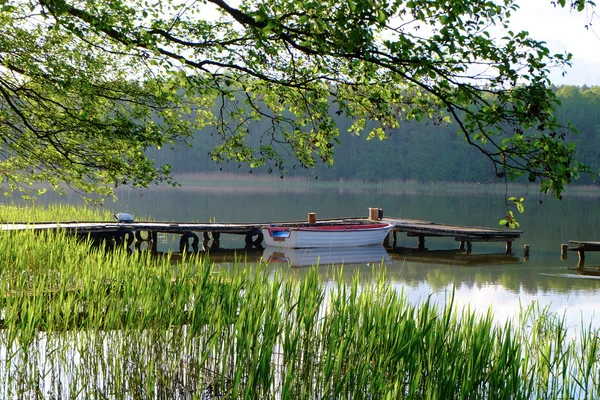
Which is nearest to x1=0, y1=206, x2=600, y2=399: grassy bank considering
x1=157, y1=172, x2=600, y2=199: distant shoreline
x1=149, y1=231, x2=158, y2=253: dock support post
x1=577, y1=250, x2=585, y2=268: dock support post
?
x1=577, y1=250, x2=585, y2=268: dock support post

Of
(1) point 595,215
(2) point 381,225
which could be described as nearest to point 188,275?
(2) point 381,225

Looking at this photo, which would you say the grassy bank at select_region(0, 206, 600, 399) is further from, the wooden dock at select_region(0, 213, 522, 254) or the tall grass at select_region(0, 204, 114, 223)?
the tall grass at select_region(0, 204, 114, 223)

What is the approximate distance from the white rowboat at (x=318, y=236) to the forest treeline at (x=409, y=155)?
71.8 m

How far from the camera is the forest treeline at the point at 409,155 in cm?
10312

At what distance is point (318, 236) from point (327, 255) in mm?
1336

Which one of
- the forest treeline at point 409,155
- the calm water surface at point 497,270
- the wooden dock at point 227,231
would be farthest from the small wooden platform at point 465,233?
the forest treeline at point 409,155

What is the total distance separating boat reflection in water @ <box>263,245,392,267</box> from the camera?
2316 centimetres

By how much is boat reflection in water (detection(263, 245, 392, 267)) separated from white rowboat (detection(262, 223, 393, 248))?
19 cm

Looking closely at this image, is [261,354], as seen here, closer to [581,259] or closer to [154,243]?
[581,259]

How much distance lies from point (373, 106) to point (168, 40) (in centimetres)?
278

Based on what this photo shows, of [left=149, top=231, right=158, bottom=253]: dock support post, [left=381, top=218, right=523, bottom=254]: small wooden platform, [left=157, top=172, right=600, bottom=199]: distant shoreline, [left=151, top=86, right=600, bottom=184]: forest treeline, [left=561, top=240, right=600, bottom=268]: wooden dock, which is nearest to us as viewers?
[left=561, top=240, right=600, bottom=268]: wooden dock

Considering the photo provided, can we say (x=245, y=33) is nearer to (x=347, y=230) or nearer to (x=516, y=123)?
(x=516, y=123)

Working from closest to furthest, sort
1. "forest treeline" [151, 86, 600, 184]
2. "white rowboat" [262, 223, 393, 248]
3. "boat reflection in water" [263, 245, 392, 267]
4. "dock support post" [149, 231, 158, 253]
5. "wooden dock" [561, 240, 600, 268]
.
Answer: "boat reflection in water" [263, 245, 392, 267] → "wooden dock" [561, 240, 600, 268] → "dock support post" [149, 231, 158, 253] → "white rowboat" [262, 223, 393, 248] → "forest treeline" [151, 86, 600, 184]

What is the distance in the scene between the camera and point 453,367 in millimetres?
5906
